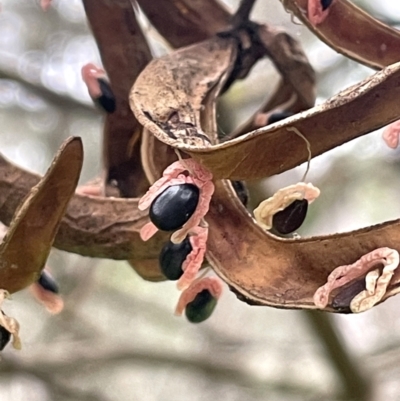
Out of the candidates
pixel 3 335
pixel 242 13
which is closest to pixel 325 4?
pixel 242 13

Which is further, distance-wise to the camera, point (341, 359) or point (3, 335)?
point (341, 359)

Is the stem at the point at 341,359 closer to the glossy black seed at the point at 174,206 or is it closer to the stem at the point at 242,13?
the stem at the point at 242,13

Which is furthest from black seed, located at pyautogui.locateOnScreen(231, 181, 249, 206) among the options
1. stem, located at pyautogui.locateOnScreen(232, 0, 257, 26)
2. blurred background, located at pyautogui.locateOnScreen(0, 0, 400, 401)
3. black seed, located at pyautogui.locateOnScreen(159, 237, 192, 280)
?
blurred background, located at pyautogui.locateOnScreen(0, 0, 400, 401)

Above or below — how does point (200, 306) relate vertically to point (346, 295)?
below

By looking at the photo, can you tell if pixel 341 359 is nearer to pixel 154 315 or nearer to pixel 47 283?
pixel 154 315

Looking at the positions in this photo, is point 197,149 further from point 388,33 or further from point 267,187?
point 267,187

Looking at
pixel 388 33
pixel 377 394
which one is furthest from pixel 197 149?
pixel 377 394

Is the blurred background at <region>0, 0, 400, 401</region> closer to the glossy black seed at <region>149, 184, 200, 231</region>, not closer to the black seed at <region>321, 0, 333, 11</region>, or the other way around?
the black seed at <region>321, 0, 333, 11</region>
